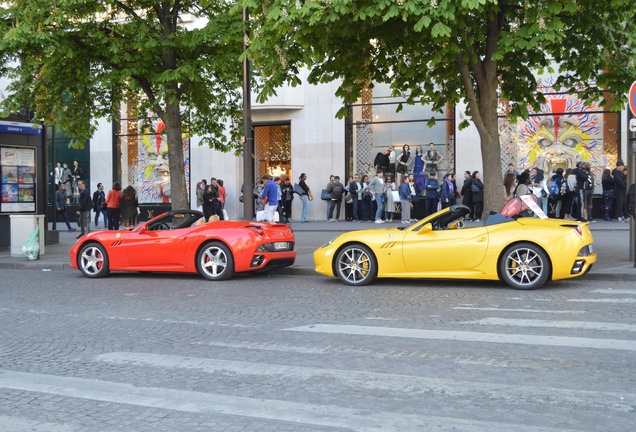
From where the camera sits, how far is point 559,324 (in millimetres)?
8469

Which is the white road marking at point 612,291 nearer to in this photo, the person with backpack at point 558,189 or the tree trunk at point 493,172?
the tree trunk at point 493,172

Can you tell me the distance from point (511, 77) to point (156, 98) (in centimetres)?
777

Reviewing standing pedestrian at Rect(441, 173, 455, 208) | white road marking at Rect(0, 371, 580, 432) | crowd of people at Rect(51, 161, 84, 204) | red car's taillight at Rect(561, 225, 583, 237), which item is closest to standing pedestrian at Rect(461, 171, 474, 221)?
standing pedestrian at Rect(441, 173, 455, 208)

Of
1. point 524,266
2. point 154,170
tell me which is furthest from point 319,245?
point 154,170

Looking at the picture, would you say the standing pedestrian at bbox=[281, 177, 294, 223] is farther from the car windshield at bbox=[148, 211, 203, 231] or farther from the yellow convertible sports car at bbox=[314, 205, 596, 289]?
the yellow convertible sports car at bbox=[314, 205, 596, 289]

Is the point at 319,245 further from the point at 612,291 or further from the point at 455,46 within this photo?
the point at 612,291

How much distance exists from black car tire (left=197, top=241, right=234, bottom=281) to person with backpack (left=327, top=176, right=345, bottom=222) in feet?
47.7

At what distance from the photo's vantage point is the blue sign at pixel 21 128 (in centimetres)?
2047

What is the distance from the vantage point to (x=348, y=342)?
25.3 feet

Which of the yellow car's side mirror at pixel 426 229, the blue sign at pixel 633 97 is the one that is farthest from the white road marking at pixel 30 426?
the blue sign at pixel 633 97

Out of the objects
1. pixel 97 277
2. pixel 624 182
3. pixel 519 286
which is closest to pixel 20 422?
pixel 519 286

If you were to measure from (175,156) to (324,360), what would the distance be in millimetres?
12559

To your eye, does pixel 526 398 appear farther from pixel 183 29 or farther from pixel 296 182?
pixel 296 182

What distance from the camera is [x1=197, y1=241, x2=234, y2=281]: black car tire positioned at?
44.4 ft
